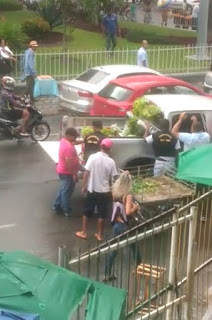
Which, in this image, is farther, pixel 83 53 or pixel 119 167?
pixel 83 53

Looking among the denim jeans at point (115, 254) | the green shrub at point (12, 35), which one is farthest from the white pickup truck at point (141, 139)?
the green shrub at point (12, 35)

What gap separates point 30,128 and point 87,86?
6.90 ft

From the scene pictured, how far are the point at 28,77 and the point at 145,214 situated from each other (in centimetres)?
969

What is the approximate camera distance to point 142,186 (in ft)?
40.9

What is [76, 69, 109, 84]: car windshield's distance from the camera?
18922 millimetres

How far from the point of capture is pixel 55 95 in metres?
21.0

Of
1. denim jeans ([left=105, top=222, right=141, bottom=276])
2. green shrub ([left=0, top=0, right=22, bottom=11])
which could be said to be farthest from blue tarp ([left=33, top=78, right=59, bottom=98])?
green shrub ([left=0, top=0, right=22, bottom=11])

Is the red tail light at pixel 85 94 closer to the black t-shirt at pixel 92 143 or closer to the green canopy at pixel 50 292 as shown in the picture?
the black t-shirt at pixel 92 143

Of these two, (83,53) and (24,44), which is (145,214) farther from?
(24,44)

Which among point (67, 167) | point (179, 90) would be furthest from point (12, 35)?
point (67, 167)

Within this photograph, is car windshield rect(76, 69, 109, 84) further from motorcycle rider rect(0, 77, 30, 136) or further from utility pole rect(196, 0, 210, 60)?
utility pole rect(196, 0, 210, 60)

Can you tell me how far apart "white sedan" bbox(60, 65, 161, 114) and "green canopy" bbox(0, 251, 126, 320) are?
11078mm

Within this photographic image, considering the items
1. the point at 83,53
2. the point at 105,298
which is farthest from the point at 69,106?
the point at 105,298

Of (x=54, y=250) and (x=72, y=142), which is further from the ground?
(x=72, y=142)
